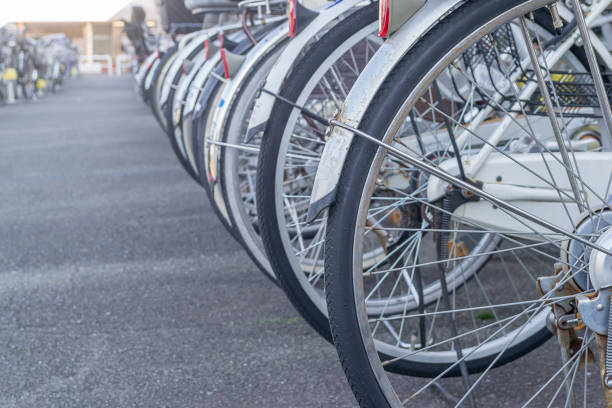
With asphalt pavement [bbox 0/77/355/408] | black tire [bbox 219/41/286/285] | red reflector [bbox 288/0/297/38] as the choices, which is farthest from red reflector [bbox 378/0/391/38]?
black tire [bbox 219/41/286/285]

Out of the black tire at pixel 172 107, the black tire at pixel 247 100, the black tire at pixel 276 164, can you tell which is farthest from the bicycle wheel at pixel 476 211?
the black tire at pixel 172 107

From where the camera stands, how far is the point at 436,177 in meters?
1.70

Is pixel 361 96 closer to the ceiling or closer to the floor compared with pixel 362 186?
closer to the ceiling

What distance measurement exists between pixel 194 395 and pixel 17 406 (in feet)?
1.41

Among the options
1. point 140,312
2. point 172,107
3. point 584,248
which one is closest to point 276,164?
point 584,248

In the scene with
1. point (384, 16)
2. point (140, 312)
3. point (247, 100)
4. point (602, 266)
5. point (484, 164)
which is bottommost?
point (140, 312)

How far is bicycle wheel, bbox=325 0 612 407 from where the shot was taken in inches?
53.4

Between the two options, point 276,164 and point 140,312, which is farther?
point 140,312

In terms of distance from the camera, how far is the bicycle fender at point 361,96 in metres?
1.35

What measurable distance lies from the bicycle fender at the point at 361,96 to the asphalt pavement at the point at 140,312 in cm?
80

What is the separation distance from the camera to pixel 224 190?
2.53 metres

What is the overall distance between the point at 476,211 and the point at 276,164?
483 mm

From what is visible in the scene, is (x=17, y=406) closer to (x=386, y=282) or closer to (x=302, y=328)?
(x=302, y=328)

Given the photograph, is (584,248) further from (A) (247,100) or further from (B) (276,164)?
(A) (247,100)
